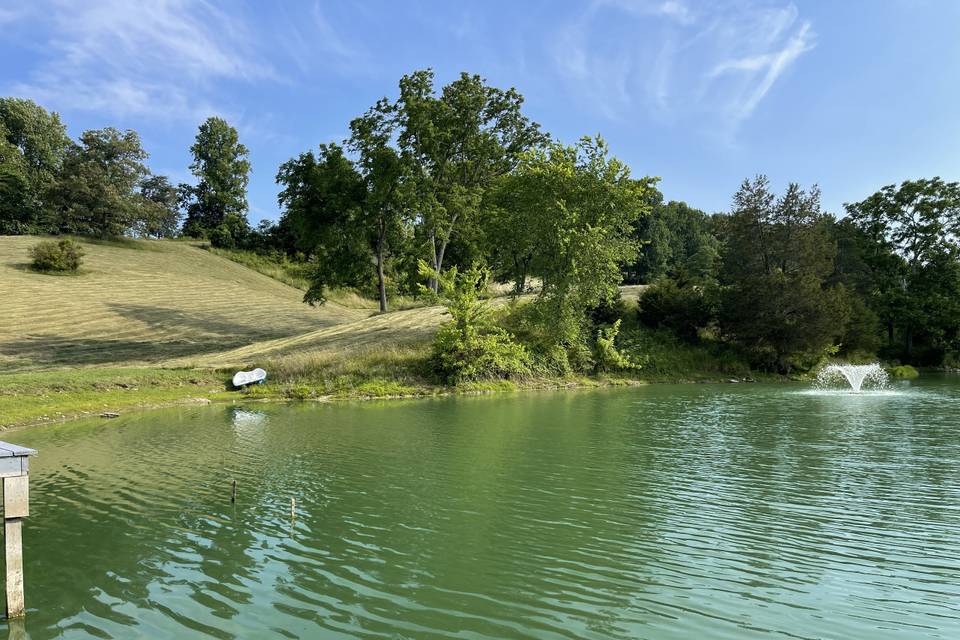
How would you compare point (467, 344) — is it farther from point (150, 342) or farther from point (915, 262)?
point (915, 262)

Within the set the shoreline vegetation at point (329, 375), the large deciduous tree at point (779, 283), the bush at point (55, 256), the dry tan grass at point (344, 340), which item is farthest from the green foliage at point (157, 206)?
the large deciduous tree at point (779, 283)

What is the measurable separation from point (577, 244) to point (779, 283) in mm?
15819

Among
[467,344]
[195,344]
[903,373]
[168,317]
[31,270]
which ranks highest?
[31,270]

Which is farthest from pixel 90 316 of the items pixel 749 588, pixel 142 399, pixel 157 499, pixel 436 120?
pixel 749 588

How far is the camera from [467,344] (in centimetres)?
3416

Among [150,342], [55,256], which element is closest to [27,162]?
[55,256]

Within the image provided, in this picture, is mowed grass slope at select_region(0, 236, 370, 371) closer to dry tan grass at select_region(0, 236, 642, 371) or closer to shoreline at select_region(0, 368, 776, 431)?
dry tan grass at select_region(0, 236, 642, 371)

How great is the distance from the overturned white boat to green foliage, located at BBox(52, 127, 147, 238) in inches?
1939

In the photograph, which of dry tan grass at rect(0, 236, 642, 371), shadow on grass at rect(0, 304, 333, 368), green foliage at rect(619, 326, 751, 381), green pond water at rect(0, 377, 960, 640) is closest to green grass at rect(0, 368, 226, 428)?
dry tan grass at rect(0, 236, 642, 371)

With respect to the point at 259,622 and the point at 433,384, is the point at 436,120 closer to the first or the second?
the point at 433,384

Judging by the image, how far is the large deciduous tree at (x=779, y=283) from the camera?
144 feet

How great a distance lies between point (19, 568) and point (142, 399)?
20.9 m

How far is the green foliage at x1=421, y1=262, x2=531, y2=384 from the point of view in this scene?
34.0m

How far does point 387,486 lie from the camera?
40.2ft
